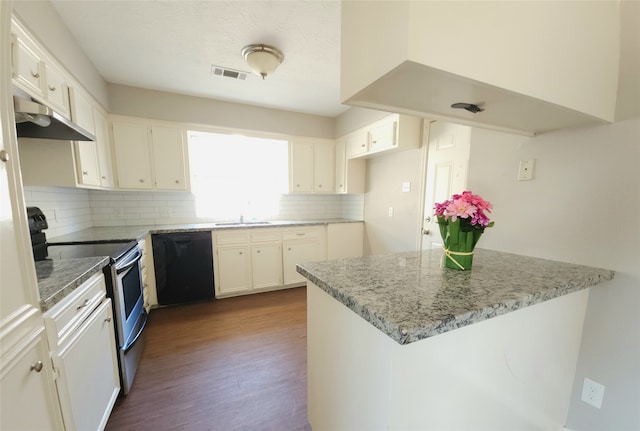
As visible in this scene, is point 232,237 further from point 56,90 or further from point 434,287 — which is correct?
point 434,287

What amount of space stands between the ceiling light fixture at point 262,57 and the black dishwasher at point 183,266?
1.89m

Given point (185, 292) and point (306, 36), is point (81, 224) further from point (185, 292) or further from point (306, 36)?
point (306, 36)

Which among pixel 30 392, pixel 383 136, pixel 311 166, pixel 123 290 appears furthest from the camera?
pixel 311 166

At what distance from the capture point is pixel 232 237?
9.87 feet

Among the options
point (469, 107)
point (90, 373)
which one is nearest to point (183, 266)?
point (90, 373)

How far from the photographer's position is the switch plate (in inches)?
53.1

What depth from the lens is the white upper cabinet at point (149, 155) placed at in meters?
2.65

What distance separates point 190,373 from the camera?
5.71 ft

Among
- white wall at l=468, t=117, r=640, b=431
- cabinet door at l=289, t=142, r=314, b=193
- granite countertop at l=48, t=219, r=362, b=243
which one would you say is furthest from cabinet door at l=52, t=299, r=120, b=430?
cabinet door at l=289, t=142, r=314, b=193

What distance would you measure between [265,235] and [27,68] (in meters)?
2.32

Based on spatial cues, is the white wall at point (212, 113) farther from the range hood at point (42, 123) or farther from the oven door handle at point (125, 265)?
the oven door handle at point (125, 265)

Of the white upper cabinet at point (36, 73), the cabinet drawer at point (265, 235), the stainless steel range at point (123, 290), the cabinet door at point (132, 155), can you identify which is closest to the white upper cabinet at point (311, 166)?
the cabinet drawer at point (265, 235)

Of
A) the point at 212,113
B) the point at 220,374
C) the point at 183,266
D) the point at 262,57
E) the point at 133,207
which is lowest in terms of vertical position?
the point at 220,374

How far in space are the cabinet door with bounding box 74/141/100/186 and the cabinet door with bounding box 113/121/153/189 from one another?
41 centimetres
